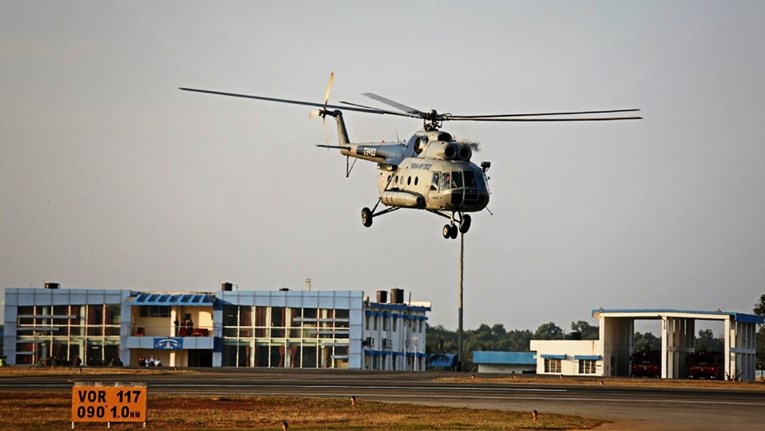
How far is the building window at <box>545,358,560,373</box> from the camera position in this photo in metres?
118

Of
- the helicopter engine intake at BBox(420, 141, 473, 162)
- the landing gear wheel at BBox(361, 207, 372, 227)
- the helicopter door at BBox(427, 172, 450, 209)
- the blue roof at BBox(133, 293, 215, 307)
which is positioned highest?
the helicopter engine intake at BBox(420, 141, 473, 162)

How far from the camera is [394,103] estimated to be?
60844mm

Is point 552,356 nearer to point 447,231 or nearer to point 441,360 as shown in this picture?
point 441,360

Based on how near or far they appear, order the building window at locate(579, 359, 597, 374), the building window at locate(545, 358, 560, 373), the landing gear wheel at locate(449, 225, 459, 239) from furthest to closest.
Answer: the building window at locate(545, 358, 560, 373), the building window at locate(579, 359, 597, 374), the landing gear wheel at locate(449, 225, 459, 239)

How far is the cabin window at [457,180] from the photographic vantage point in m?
57.9

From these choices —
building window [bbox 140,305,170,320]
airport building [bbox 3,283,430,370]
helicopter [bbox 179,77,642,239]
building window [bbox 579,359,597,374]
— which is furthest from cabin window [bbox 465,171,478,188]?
building window [bbox 140,305,170,320]

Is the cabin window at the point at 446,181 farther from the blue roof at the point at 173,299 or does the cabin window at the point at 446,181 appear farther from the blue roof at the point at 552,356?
the blue roof at the point at 173,299

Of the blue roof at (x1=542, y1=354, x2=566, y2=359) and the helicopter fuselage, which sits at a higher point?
the helicopter fuselage

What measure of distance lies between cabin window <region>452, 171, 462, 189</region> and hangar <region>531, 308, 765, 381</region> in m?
47.6

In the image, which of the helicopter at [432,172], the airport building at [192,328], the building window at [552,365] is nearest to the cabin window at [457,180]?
the helicopter at [432,172]

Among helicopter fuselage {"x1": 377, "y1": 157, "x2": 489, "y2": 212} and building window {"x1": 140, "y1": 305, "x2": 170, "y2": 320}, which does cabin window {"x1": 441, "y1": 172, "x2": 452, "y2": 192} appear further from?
building window {"x1": 140, "y1": 305, "x2": 170, "y2": 320}

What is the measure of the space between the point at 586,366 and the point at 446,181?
194 ft

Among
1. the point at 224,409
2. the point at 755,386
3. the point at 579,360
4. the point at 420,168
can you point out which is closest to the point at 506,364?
the point at 579,360

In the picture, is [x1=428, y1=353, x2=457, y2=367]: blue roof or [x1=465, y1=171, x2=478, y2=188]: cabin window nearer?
[x1=465, y1=171, x2=478, y2=188]: cabin window
